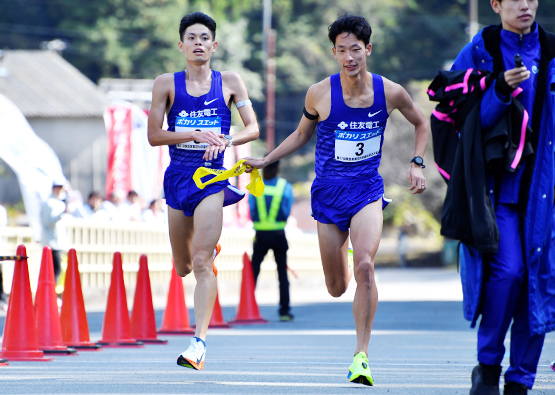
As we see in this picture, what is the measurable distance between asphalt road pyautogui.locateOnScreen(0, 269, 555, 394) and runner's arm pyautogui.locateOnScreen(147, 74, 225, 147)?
5.18ft

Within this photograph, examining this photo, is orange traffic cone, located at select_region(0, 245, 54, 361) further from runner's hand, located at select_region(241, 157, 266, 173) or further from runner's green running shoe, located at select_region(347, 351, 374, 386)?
runner's green running shoe, located at select_region(347, 351, 374, 386)

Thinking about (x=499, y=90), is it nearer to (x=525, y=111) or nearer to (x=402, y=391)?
(x=525, y=111)

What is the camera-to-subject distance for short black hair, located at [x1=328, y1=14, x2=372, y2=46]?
720 cm

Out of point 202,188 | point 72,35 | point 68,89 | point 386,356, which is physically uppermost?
point 72,35

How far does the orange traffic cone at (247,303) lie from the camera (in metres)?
13.7

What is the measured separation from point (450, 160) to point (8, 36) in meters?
64.3

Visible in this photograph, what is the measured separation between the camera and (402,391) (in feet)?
Result: 20.8

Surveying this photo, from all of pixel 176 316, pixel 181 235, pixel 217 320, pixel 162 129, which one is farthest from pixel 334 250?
pixel 217 320

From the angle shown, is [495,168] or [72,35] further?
[72,35]

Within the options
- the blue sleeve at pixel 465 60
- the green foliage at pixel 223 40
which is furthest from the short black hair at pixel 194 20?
the green foliage at pixel 223 40

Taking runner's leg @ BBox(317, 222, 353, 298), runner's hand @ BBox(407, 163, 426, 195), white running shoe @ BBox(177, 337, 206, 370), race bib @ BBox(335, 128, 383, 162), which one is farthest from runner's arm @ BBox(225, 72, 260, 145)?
white running shoe @ BBox(177, 337, 206, 370)

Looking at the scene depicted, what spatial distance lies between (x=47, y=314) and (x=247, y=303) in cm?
494

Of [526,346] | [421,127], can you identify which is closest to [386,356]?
[421,127]

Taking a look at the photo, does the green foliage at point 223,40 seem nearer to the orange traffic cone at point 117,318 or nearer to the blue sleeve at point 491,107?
the orange traffic cone at point 117,318
